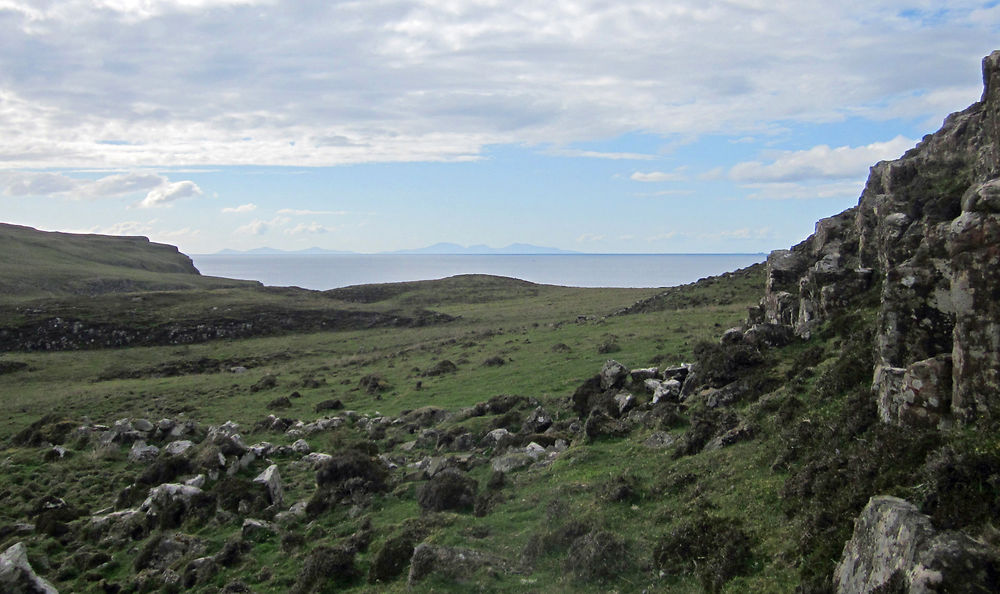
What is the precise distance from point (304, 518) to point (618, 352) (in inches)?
868

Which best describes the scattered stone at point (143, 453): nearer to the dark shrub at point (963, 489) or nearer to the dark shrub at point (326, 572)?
the dark shrub at point (326, 572)

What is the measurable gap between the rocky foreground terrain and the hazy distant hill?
79789 millimetres

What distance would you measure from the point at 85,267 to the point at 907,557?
139 meters

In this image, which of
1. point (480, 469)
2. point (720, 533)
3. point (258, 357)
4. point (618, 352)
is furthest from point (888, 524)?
point (258, 357)

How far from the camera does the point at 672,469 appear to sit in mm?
15742

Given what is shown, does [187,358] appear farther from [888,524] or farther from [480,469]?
[888,524]

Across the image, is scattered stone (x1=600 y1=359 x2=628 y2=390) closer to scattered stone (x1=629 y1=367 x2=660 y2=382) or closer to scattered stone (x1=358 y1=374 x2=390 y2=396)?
scattered stone (x1=629 y1=367 x2=660 y2=382)

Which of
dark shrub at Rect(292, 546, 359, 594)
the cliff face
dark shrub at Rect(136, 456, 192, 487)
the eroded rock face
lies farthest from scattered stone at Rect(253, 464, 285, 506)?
the cliff face

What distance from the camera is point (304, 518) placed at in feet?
64.6

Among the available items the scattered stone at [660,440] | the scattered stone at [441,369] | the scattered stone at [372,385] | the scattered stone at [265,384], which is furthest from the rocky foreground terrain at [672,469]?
the scattered stone at [265,384]

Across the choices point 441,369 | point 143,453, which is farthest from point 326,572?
point 441,369

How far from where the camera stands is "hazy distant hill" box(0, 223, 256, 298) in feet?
311

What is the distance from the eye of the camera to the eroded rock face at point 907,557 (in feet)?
22.2

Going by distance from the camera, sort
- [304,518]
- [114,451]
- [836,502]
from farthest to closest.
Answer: [114,451], [304,518], [836,502]
